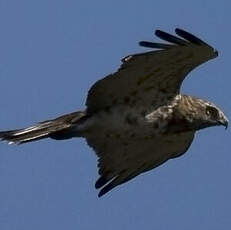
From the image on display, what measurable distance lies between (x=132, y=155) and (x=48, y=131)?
163 centimetres

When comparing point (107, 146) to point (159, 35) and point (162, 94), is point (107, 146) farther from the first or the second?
point (159, 35)

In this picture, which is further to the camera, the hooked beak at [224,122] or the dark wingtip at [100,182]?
the dark wingtip at [100,182]

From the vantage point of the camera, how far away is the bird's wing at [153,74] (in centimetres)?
1554

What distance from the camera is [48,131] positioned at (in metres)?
16.0

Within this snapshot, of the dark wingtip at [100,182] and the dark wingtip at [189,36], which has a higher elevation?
the dark wingtip at [189,36]

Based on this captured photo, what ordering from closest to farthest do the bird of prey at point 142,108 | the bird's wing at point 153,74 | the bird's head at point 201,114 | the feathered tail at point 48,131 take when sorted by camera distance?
1. the bird's wing at point 153,74
2. the bird of prey at point 142,108
3. the feathered tail at point 48,131
4. the bird's head at point 201,114

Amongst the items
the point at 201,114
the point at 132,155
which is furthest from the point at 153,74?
the point at 132,155

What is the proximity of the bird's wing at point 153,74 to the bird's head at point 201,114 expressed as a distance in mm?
309

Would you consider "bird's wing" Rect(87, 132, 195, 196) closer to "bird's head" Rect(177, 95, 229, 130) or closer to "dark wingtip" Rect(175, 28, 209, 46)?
"bird's head" Rect(177, 95, 229, 130)

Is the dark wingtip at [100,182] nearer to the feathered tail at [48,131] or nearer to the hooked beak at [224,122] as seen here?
the feathered tail at [48,131]

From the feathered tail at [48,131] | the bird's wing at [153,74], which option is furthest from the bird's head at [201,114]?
the feathered tail at [48,131]

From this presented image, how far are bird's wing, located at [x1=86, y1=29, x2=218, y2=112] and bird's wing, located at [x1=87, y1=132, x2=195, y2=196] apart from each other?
2.38ft

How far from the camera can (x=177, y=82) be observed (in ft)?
53.7

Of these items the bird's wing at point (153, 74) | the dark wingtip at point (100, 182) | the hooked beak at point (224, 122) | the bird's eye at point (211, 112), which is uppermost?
the bird's wing at point (153, 74)
